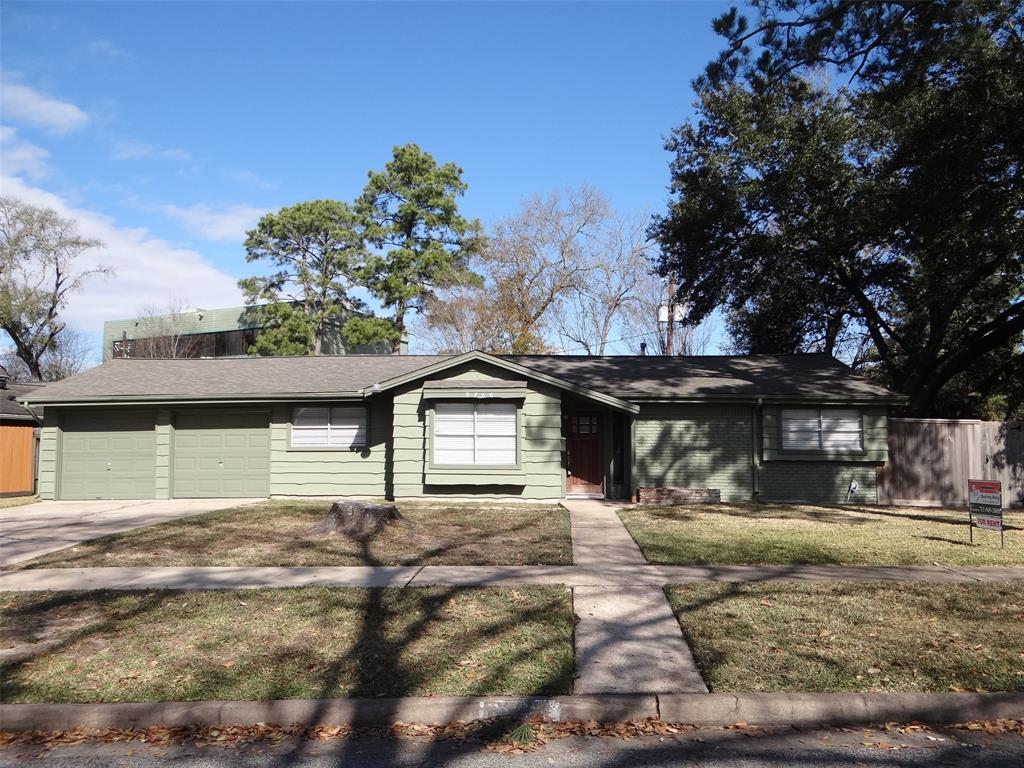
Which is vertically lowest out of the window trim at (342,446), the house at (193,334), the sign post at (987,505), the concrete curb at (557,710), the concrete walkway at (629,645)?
the concrete curb at (557,710)

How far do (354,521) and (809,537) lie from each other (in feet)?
23.0

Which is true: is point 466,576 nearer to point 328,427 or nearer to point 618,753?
point 618,753

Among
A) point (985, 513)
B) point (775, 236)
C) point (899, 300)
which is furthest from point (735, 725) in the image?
point (899, 300)

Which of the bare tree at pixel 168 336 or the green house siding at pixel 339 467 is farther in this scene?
the bare tree at pixel 168 336

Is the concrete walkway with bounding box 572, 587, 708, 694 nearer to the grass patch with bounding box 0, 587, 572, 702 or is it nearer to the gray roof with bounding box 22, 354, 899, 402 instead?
the grass patch with bounding box 0, 587, 572, 702

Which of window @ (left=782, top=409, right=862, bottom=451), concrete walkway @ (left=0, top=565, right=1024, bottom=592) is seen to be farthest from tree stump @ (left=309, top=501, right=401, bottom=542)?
window @ (left=782, top=409, right=862, bottom=451)

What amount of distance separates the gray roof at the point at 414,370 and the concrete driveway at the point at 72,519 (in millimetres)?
2489

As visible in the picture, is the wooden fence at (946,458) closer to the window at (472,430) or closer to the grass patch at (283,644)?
the window at (472,430)

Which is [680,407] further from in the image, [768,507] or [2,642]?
[2,642]

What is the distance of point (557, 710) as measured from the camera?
4961 millimetres

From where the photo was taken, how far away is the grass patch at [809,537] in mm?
9477

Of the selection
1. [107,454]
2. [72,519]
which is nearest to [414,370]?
[72,519]

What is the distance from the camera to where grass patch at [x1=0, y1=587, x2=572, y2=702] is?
527 centimetres

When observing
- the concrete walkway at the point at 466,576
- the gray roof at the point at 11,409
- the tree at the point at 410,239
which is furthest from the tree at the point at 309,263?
the concrete walkway at the point at 466,576
